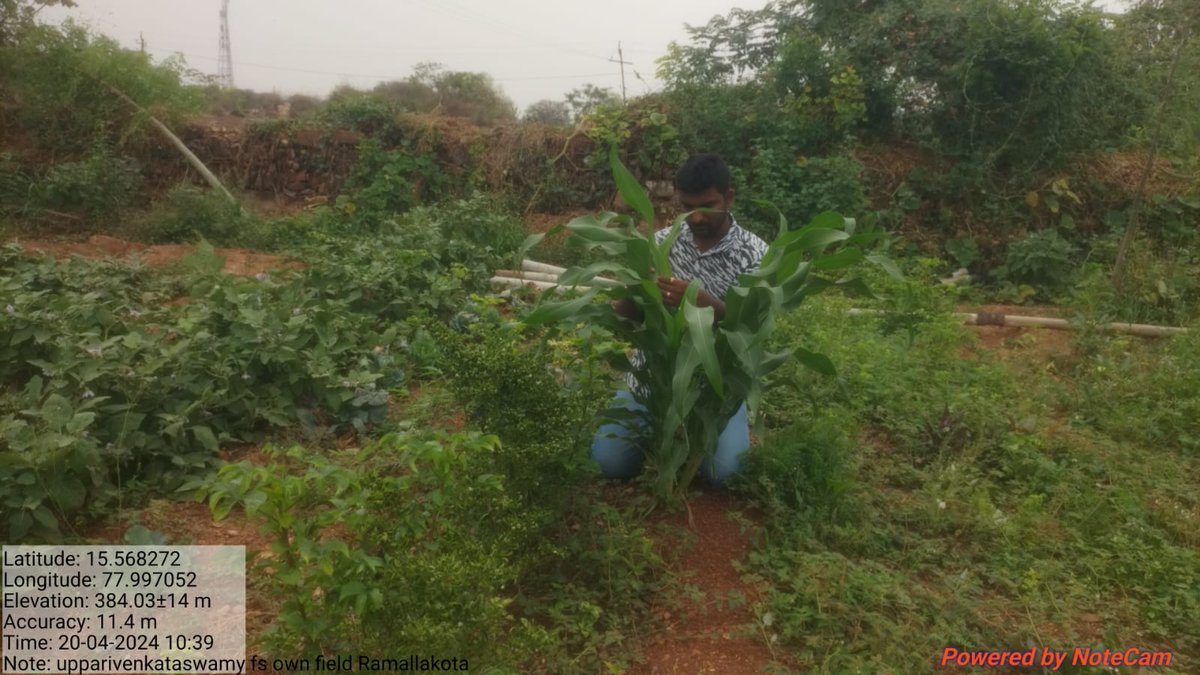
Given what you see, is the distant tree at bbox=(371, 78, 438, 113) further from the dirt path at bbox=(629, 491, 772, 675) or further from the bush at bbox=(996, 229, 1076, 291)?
the dirt path at bbox=(629, 491, 772, 675)

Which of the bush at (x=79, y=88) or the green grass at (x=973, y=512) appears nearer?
the green grass at (x=973, y=512)

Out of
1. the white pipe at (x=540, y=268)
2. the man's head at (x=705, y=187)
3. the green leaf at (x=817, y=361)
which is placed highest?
the man's head at (x=705, y=187)

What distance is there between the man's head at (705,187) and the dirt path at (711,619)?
115cm

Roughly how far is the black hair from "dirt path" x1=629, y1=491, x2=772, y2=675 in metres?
1.22

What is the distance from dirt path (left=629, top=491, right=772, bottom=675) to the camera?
6.68 feet

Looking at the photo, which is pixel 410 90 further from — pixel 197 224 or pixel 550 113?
pixel 197 224

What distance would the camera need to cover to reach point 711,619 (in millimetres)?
2209

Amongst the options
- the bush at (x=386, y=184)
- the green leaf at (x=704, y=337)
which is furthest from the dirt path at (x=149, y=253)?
the green leaf at (x=704, y=337)

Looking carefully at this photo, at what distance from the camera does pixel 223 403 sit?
3.17 meters

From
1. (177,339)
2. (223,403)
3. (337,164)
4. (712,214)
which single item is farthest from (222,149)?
(712,214)

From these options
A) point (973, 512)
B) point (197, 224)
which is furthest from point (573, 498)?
point (197, 224)

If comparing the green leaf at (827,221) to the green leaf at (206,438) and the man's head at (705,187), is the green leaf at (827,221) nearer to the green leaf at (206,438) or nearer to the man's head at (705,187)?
the man's head at (705,187)

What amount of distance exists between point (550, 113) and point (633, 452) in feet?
38.0

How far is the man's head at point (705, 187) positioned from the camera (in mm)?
2873
